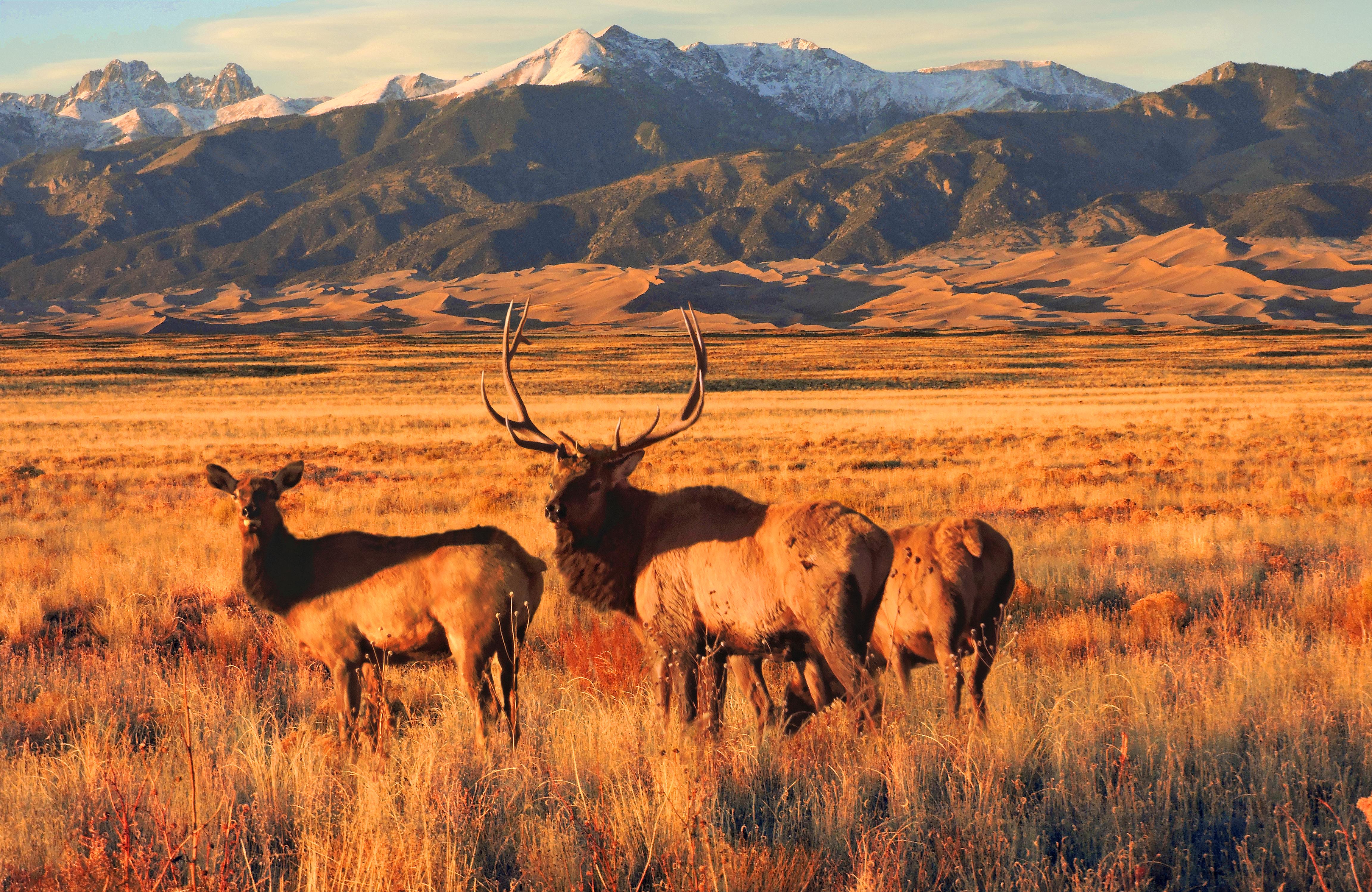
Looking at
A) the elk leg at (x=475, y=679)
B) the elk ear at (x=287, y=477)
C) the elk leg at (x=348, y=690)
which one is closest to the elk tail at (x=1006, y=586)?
the elk leg at (x=475, y=679)

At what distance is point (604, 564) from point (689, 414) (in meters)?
1.14

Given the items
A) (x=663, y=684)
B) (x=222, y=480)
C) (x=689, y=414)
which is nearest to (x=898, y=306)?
(x=689, y=414)

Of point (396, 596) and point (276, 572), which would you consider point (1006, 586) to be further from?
point (276, 572)

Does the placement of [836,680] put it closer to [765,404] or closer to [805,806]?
[805,806]

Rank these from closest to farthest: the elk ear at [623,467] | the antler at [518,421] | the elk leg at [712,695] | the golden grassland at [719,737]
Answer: the golden grassland at [719,737]
the elk leg at [712,695]
the elk ear at [623,467]
the antler at [518,421]

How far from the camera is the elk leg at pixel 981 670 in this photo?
5582 millimetres

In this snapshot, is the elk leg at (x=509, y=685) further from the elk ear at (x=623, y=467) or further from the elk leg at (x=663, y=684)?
the elk ear at (x=623, y=467)

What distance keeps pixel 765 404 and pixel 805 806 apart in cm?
3856

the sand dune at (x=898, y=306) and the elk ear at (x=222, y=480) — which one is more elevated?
the sand dune at (x=898, y=306)

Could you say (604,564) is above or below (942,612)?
above

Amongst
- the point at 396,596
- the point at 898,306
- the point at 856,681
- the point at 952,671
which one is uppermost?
the point at 898,306

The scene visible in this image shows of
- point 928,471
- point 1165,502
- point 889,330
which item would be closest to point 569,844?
point 1165,502

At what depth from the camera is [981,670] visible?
5656 mm

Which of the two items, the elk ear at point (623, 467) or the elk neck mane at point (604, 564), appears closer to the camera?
the elk neck mane at point (604, 564)
